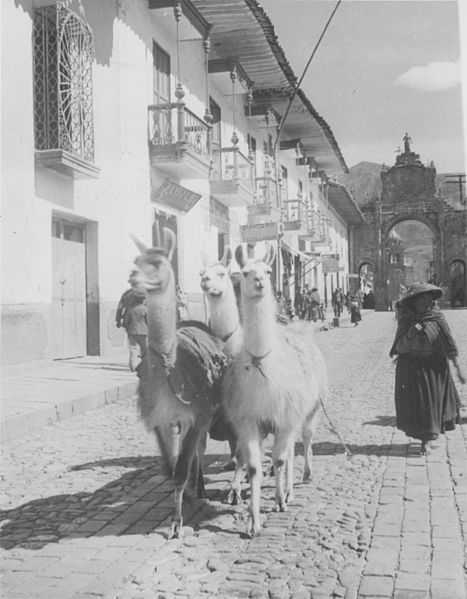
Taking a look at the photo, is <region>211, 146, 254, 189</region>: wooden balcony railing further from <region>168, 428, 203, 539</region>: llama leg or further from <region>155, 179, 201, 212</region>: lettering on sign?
<region>168, 428, 203, 539</region>: llama leg

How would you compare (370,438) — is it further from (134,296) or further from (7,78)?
(7,78)

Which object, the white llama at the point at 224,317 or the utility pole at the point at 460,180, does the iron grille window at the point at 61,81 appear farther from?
the utility pole at the point at 460,180

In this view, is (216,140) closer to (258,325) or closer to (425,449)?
(425,449)

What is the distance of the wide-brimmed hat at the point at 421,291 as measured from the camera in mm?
5328

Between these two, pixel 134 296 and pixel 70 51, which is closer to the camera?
pixel 134 296

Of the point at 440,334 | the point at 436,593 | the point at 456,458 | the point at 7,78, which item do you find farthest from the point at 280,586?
the point at 7,78

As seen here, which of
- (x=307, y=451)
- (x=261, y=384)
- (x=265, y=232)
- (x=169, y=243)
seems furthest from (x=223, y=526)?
(x=265, y=232)

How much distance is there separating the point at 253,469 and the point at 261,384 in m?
0.46

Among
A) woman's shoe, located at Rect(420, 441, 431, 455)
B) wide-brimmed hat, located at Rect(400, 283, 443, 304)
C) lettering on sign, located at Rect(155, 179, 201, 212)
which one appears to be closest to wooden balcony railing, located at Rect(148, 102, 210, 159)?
lettering on sign, located at Rect(155, 179, 201, 212)

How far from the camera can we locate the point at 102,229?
9.91 m

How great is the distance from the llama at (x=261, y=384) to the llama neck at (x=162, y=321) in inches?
15.4

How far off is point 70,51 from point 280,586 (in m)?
8.17

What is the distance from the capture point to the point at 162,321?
11.0 ft

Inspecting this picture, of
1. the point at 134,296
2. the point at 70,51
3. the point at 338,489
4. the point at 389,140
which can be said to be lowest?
the point at 338,489
